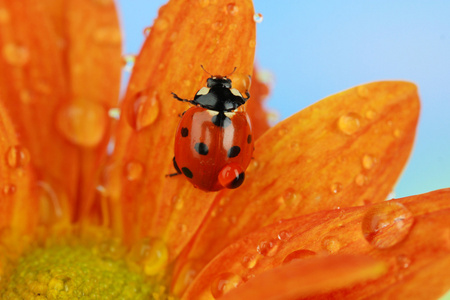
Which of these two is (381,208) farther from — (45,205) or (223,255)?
(45,205)

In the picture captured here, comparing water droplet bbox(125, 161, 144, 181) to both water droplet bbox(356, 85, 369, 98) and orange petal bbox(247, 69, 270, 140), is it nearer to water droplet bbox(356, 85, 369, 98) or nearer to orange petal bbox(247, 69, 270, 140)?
orange petal bbox(247, 69, 270, 140)

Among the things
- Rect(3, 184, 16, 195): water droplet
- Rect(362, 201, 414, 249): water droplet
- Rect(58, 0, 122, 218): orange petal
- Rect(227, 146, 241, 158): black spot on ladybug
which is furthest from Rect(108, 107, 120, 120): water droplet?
Rect(362, 201, 414, 249): water droplet

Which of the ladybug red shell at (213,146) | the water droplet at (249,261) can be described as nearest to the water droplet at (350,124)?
the ladybug red shell at (213,146)

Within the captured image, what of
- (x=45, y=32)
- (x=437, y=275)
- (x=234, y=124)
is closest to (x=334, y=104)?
(x=234, y=124)

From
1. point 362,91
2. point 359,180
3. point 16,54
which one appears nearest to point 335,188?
point 359,180

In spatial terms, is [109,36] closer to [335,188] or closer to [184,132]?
[184,132]
